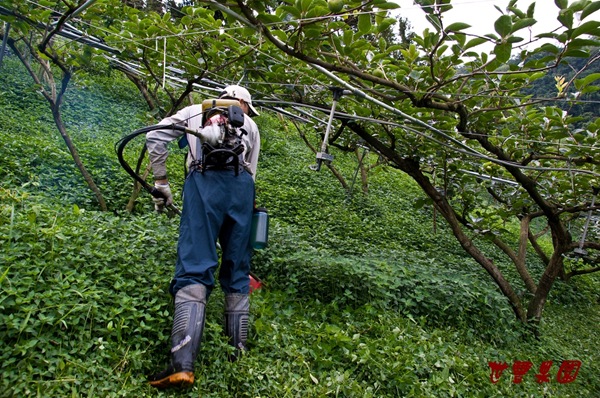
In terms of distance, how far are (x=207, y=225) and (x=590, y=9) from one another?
202 cm

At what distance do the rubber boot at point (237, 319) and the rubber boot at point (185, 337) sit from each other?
0.25m

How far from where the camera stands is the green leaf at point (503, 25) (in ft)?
6.85

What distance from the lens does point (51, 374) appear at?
6.45 feet

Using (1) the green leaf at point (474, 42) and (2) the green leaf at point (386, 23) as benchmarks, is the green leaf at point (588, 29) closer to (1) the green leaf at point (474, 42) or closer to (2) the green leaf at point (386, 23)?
(1) the green leaf at point (474, 42)

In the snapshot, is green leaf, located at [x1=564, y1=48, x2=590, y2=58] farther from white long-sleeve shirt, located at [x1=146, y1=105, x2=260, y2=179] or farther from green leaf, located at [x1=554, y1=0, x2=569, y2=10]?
white long-sleeve shirt, located at [x1=146, y1=105, x2=260, y2=179]

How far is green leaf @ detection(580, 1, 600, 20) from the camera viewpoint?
75.4 inches

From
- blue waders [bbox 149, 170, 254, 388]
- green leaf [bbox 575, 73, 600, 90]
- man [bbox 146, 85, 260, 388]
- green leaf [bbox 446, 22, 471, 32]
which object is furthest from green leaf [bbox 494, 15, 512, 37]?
blue waders [bbox 149, 170, 254, 388]

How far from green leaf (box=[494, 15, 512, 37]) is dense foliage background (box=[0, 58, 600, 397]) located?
1.83 meters

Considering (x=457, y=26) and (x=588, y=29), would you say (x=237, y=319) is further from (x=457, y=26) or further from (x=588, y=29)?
(x=588, y=29)

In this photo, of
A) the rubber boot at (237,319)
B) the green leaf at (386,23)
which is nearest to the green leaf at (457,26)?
the green leaf at (386,23)

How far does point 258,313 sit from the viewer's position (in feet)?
9.75

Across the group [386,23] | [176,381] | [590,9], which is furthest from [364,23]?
[176,381]

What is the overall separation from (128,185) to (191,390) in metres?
3.23

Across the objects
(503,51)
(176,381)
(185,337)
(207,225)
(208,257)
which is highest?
(503,51)
